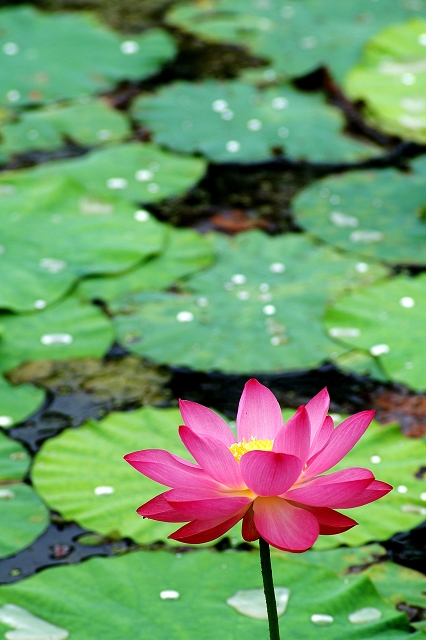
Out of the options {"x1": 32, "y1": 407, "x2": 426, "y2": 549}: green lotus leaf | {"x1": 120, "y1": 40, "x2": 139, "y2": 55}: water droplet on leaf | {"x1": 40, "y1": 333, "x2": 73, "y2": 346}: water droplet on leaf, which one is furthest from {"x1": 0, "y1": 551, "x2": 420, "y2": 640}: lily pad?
{"x1": 120, "y1": 40, "x2": 139, "y2": 55}: water droplet on leaf

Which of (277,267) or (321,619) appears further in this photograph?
(277,267)

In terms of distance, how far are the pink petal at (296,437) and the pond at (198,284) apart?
0.24 ft

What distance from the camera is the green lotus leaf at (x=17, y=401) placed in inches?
66.8

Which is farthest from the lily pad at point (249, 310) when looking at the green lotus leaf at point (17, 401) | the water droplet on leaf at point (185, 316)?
the green lotus leaf at point (17, 401)

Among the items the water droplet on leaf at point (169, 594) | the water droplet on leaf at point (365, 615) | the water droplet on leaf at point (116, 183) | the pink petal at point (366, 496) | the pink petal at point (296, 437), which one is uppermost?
the water droplet on leaf at point (116, 183)

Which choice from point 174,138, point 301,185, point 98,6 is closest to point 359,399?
point 301,185

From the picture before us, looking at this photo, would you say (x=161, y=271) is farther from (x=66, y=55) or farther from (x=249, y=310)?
(x=66, y=55)

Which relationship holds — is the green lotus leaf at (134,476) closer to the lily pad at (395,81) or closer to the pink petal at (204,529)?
the pink petal at (204,529)

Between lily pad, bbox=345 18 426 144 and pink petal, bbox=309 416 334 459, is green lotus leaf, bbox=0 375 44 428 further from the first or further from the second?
lily pad, bbox=345 18 426 144

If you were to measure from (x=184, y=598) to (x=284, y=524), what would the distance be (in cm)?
40

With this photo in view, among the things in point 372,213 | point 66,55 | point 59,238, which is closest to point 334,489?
point 59,238

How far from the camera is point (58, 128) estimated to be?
2.68 m

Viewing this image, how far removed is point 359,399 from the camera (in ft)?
5.82

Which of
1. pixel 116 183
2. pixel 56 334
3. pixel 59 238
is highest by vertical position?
pixel 116 183
